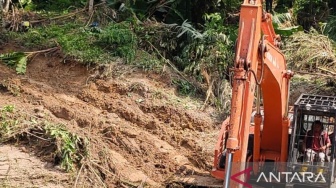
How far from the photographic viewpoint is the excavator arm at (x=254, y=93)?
235 inches

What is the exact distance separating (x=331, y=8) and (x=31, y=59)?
400 inches

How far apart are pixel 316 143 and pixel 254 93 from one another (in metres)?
1.58

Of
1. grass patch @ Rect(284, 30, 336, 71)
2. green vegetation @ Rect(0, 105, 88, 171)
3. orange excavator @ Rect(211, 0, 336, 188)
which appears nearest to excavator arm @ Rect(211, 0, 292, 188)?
orange excavator @ Rect(211, 0, 336, 188)

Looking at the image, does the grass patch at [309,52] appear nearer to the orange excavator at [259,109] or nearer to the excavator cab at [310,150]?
the orange excavator at [259,109]

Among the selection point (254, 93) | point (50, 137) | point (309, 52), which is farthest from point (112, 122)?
point (309, 52)

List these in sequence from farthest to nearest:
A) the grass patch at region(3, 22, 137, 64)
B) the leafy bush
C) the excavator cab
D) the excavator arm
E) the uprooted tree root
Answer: the leafy bush < the grass patch at region(3, 22, 137, 64) < the uprooted tree root < the excavator cab < the excavator arm

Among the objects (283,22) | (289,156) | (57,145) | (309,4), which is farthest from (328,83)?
(57,145)

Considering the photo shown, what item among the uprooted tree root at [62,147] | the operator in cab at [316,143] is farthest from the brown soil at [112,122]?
the operator in cab at [316,143]

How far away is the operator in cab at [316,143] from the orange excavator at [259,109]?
113 millimetres

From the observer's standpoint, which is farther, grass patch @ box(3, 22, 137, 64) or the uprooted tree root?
grass patch @ box(3, 22, 137, 64)

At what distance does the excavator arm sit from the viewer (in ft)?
19.6

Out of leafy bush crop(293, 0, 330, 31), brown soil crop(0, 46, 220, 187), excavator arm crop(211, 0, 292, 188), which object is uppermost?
leafy bush crop(293, 0, 330, 31)

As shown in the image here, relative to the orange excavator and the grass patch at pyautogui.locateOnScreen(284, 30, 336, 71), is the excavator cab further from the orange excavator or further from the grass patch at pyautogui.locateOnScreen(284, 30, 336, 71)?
the grass patch at pyautogui.locateOnScreen(284, 30, 336, 71)

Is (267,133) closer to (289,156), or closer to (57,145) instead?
(289,156)
